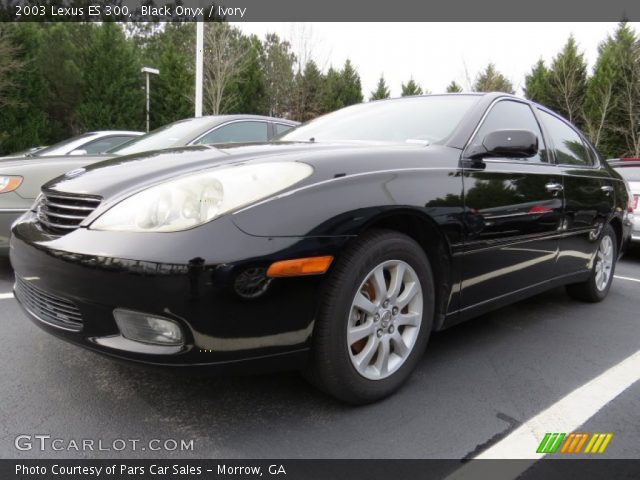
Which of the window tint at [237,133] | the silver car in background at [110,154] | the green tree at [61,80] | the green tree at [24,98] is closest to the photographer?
the silver car in background at [110,154]

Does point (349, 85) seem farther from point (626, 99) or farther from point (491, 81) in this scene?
point (626, 99)

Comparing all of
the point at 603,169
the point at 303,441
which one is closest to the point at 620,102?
the point at 603,169

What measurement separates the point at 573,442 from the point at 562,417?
185 mm

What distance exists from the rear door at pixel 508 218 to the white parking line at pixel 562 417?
584 millimetres

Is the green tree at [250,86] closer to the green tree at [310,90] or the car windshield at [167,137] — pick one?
the green tree at [310,90]

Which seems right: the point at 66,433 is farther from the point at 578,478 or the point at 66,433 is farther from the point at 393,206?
the point at 578,478

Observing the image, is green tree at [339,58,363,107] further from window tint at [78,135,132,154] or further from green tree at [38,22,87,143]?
window tint at [78,135,132,154]

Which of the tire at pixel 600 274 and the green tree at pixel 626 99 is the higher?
the green tree at pixel 626 99

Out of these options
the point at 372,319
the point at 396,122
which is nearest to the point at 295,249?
the point at 372,319

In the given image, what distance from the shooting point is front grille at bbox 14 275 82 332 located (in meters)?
1.76

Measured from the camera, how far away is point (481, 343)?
9.32ft

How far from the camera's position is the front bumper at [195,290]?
1.57 m

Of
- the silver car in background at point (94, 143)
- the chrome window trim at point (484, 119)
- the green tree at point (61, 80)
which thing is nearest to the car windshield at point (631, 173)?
the chrome window trim at point (484, 119)

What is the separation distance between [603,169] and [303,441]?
3242 mm
